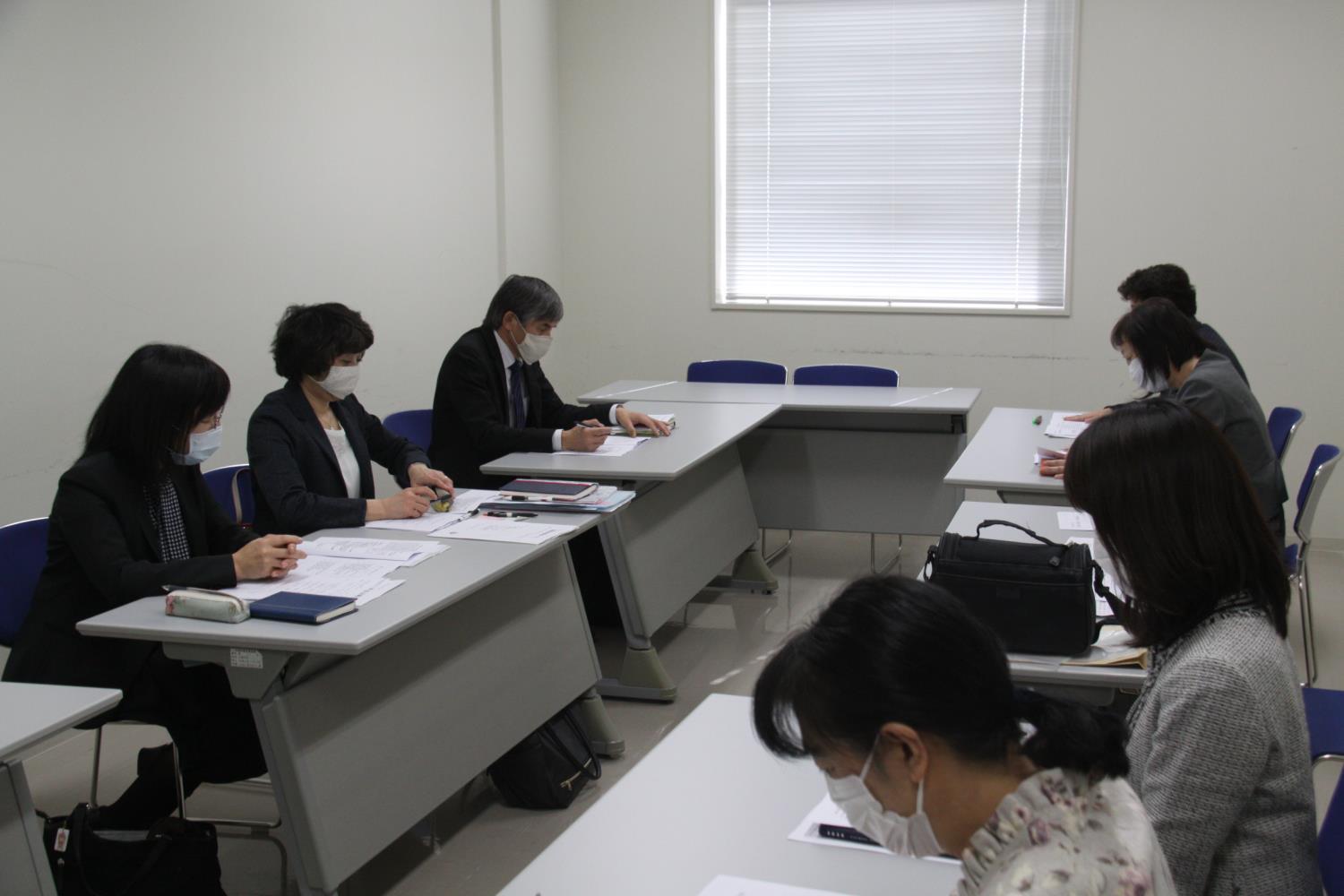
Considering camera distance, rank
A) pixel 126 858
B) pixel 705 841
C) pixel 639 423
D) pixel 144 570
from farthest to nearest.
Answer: pixel 639 423
pixel 144 570
pixel 126 858
pixel 705 841

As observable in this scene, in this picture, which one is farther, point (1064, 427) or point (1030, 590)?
point (1064, 427)

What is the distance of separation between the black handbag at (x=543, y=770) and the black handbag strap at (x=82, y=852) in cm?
106

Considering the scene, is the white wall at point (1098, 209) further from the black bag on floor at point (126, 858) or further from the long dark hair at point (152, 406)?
the black bag on floor at point (126, 858)

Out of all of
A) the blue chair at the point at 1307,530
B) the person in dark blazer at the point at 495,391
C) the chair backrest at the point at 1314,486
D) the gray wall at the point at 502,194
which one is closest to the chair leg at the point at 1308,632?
the blue chair at the point at 1307,530

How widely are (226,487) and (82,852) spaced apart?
1501mm

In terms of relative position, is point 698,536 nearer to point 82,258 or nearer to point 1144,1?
point 82,258

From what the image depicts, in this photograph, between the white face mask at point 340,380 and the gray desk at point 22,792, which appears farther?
the white face mask at point 340,380

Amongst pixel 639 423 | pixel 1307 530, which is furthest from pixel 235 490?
pixel 1307 530

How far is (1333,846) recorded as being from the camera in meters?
1.75

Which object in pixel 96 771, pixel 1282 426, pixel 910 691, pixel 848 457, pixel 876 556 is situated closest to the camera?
pixel 910 691

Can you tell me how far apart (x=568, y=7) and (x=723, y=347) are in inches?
85.8

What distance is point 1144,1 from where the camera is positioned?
6254 mm

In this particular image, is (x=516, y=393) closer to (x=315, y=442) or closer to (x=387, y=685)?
(x=315, y=442)

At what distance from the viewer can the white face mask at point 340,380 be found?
3373 millimetres
